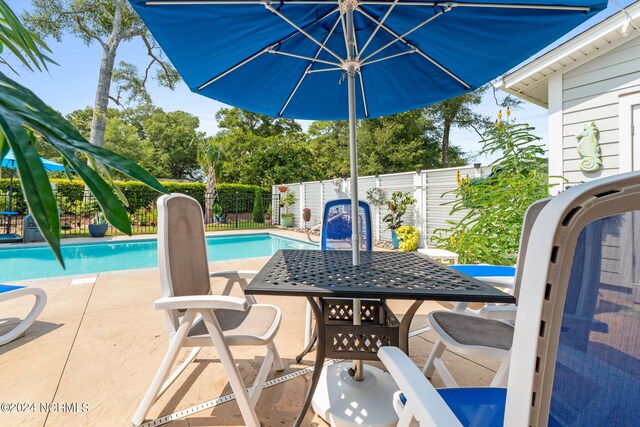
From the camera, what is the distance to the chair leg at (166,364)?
1.49 m

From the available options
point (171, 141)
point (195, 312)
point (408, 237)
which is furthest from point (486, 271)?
point (171, 141)

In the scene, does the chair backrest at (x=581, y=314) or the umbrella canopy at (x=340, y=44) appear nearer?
the chair backrest at (x=581, y=314)

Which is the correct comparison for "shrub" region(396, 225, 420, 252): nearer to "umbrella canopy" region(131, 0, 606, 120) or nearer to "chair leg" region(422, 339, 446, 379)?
"umbrella canopy" region(131, 0, 606, 120)

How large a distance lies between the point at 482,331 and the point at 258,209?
43.3 ft

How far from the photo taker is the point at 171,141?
85.9 feet

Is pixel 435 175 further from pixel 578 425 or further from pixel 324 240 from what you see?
pixel 578 425

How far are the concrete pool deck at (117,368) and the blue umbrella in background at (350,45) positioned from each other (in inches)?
30.4

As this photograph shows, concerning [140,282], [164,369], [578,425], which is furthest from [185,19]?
[140,282]

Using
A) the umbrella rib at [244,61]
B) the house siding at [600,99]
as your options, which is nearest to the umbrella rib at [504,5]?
the umbrella rib at [244,61]

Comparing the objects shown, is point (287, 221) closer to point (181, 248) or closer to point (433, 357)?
point (181, 248)

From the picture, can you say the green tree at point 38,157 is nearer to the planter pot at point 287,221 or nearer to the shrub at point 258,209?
the planter pot at point 287,221

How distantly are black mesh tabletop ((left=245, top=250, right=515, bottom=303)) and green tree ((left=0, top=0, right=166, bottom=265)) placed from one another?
2.62ft

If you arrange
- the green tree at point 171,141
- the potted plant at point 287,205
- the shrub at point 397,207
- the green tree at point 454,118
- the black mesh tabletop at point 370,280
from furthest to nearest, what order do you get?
the green tree at point 171,141
the green tree at point 454,118
the potted plant at point 287,205
the shrub at point 397,207
the black mesh tabletop at point 370,280

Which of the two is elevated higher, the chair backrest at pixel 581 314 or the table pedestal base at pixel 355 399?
the chair backrest at pixel 581 314
